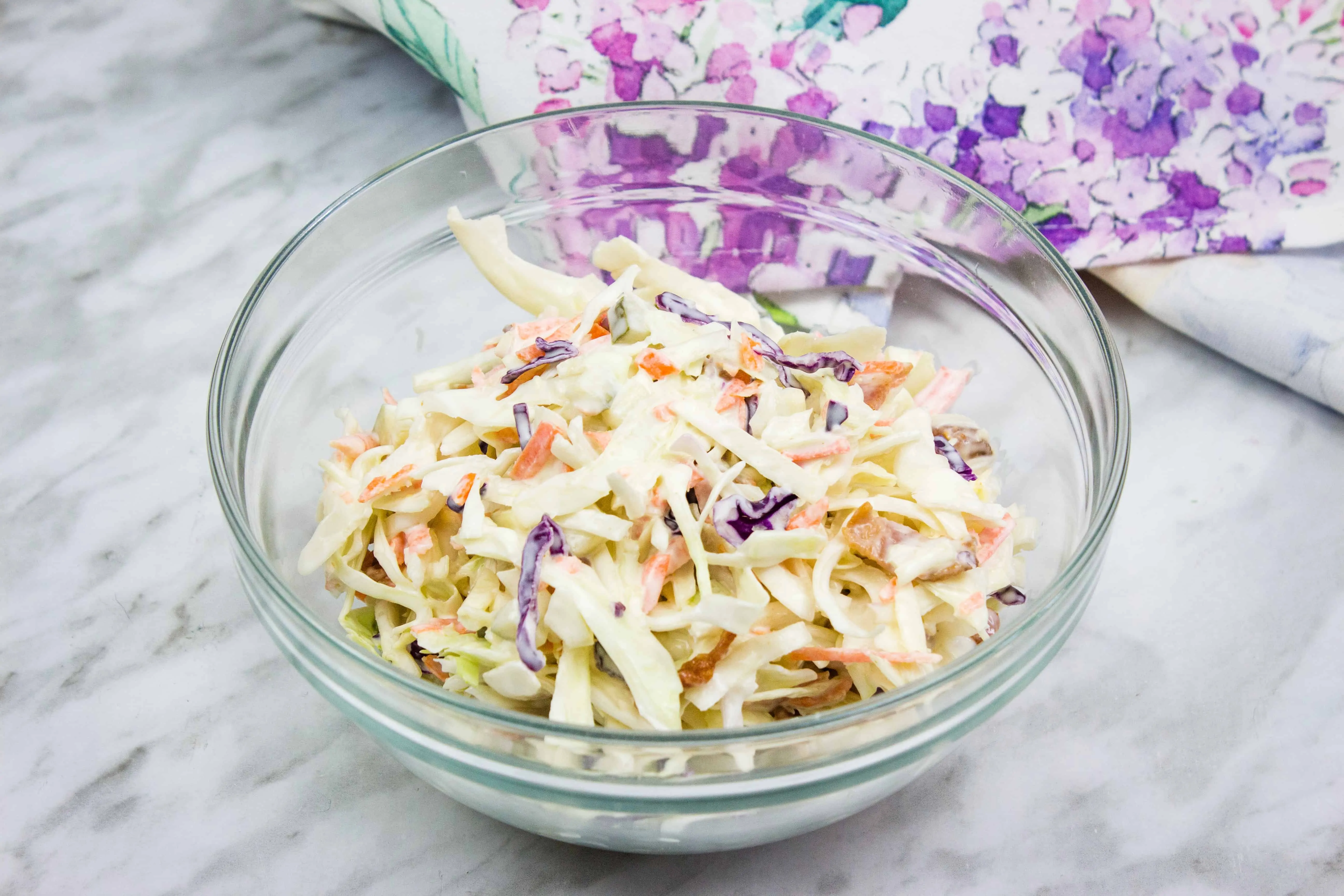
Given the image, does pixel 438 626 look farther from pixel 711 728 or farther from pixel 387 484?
pixel 711 728

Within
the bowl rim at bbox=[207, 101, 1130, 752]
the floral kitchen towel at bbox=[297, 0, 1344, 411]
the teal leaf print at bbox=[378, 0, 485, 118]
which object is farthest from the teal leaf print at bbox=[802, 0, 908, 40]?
the teal leaf print at bbox=[378, 0, 485, 118]

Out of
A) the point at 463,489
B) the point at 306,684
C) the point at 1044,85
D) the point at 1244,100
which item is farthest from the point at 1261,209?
the point at 306,684

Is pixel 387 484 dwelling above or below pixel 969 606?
below

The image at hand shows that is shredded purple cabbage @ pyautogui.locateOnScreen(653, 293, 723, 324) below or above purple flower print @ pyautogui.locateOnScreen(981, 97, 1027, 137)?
below

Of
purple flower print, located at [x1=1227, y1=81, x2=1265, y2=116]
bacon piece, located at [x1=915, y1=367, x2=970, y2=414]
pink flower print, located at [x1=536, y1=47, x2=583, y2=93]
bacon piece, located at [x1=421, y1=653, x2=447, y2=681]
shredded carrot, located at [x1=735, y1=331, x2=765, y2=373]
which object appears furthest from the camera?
purple flower print, located at [x1=1227, y1=81, x2=1265, y2=116]

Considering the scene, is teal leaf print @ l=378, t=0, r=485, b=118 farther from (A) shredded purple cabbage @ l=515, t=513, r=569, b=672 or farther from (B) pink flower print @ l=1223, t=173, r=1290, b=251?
(B) pink flower print @ l=1223, t=173, r=1290, b=251

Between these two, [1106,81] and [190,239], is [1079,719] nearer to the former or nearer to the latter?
[1106,81]
